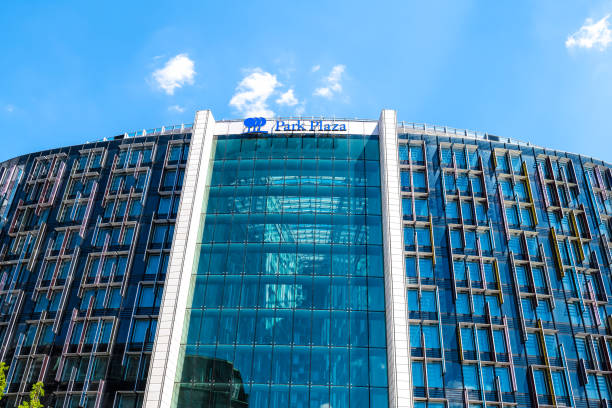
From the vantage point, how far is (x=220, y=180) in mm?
66312

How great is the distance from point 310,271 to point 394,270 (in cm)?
903

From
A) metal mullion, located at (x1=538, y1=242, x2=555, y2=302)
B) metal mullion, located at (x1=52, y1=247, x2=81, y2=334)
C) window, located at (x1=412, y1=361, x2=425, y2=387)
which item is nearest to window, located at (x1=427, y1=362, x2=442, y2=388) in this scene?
window, located at (x1=412, y1=361, x2=425, y2=387)

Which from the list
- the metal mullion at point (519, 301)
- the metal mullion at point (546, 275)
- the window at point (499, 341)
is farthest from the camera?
the metal mullion at point (546, 275)

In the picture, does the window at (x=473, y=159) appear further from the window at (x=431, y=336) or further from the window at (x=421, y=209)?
the window at (x=431, y=336)

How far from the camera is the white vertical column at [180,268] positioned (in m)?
53.0

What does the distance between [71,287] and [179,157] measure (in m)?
20.5

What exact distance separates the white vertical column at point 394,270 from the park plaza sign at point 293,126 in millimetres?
5966

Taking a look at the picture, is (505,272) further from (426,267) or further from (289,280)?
(289,280)

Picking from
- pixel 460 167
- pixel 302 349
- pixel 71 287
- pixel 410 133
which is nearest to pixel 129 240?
pixel 71 287

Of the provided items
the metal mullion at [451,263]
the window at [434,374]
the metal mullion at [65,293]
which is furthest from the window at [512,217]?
the metal mullion at [65,293]

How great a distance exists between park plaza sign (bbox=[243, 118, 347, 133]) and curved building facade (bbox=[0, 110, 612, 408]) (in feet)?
1.08

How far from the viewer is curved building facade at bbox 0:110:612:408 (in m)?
54.4

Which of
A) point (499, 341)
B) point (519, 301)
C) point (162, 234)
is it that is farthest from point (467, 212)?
point (162, 234)

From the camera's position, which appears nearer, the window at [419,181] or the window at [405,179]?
the window at [405,179]
